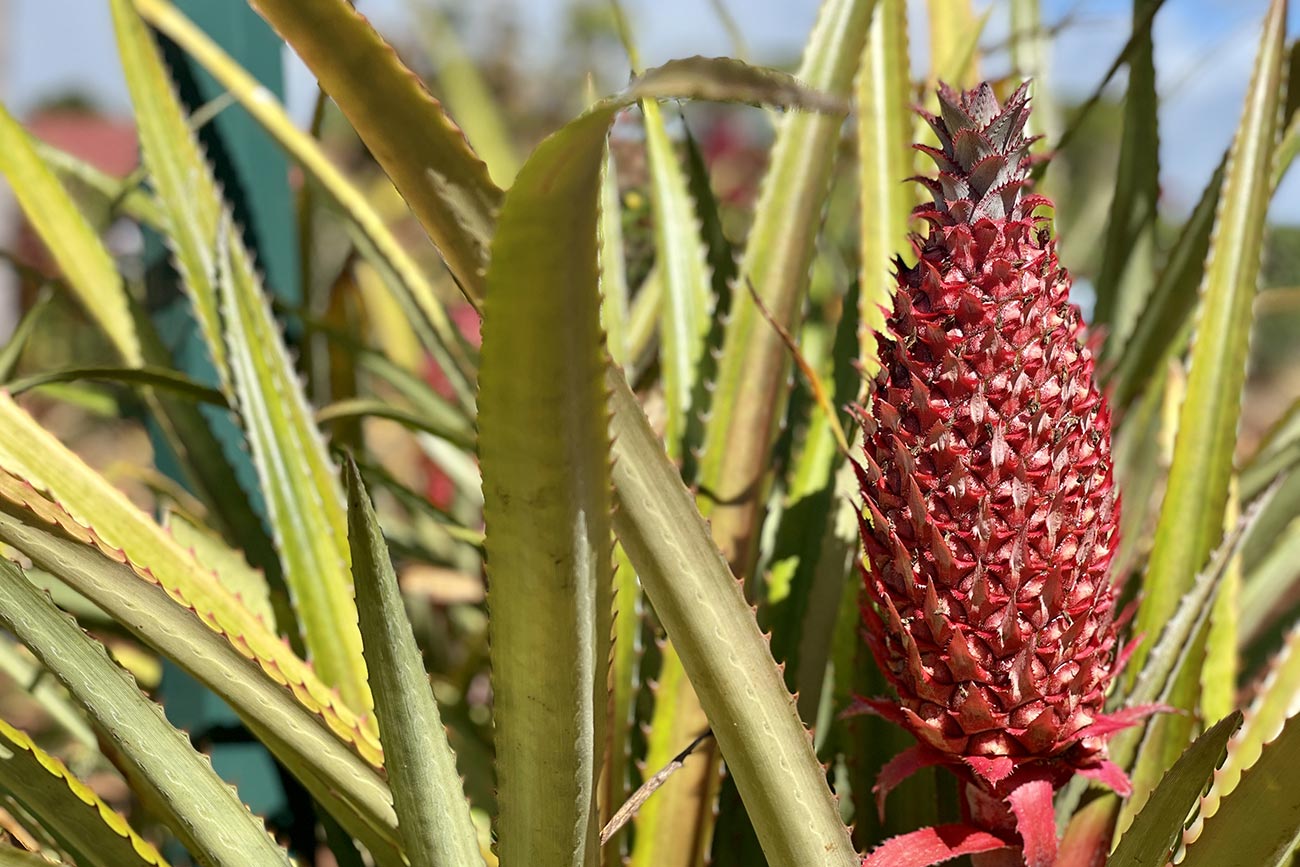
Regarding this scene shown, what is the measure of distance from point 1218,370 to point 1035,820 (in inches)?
12.8

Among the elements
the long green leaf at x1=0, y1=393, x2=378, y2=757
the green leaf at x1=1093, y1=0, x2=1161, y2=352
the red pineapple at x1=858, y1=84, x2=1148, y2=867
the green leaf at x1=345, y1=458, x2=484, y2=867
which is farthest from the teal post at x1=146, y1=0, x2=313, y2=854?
the green leaf at x1=1093, y1=0, x2=1161, y2=352

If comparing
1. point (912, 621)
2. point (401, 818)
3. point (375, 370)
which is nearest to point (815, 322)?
point (375, 370)

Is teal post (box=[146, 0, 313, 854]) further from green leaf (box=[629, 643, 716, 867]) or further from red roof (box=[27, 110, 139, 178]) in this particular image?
red roof (box=[27, 110, 139, 178])

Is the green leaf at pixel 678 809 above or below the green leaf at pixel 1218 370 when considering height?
below

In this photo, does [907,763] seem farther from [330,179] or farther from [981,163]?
[330,179]

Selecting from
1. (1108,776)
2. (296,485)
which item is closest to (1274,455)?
(1108,776)

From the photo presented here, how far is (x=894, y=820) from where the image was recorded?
0.63 m

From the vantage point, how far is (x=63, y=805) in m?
0.45

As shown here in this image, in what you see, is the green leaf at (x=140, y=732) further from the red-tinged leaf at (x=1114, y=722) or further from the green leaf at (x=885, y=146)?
the green leaf at (x=885, y=146)

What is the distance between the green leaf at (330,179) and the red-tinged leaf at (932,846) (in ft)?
1.89

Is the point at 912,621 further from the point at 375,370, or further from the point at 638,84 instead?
the point at 375,370

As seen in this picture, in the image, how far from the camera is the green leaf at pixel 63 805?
1.44 feet

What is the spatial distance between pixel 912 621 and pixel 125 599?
0.32m

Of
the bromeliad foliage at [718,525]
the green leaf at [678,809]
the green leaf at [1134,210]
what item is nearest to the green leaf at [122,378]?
the bromeliad foliage at [718,525]
